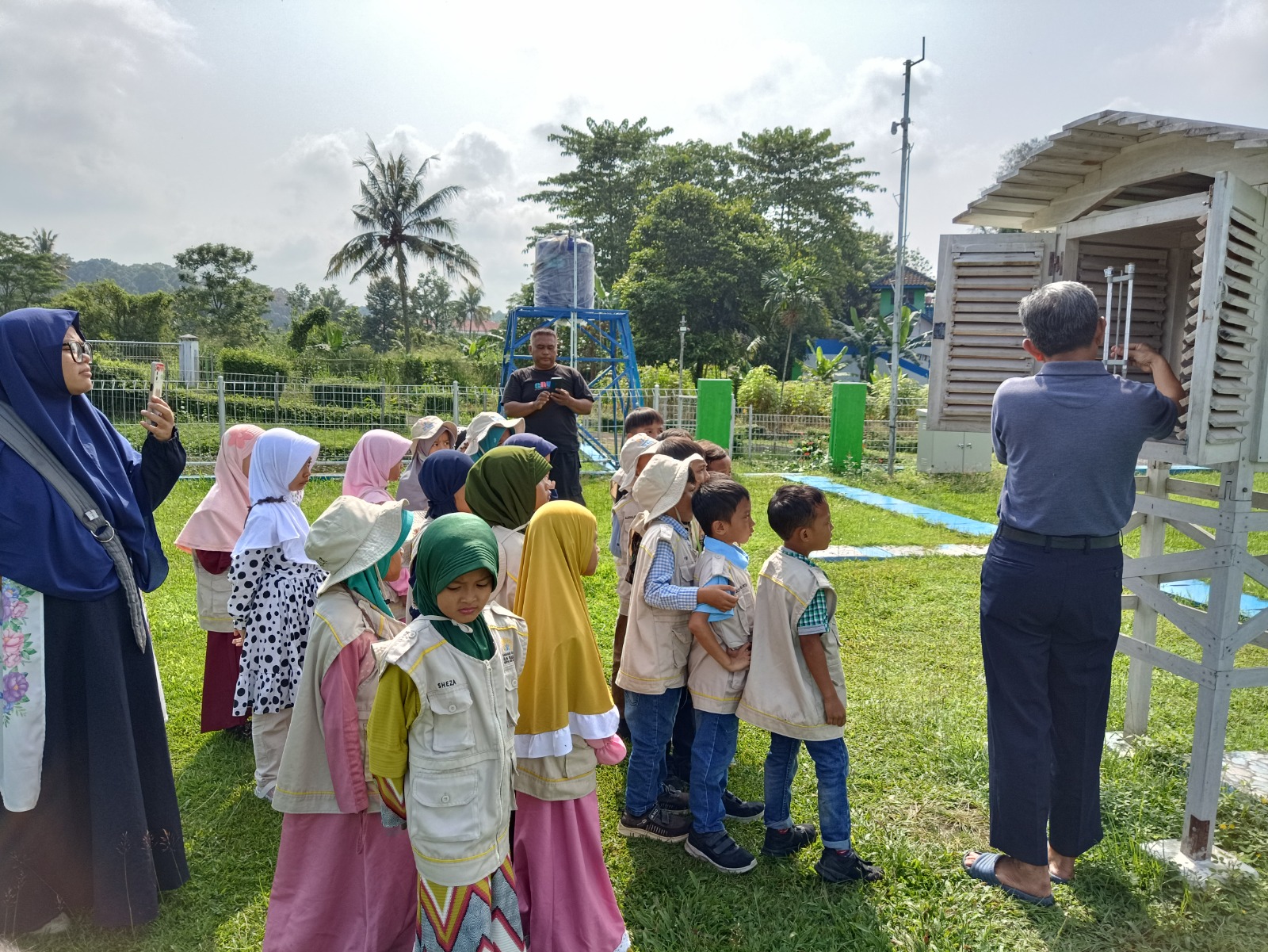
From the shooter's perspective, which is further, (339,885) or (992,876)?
(992,876)

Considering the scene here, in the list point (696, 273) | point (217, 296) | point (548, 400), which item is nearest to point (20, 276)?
point (217, 296)

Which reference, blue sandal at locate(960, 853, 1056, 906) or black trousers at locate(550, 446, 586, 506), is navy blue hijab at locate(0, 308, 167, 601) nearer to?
black trousers at locate(550, 446, 586, 506)

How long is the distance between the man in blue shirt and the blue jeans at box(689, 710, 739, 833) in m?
0.93

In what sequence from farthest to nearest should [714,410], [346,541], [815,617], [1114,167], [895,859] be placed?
[714,410] < [1114,167] < [895,859] < [815,617] < [346,541]

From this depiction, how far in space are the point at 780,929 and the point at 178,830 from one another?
6.79 ft

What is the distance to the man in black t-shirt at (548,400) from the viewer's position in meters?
5.43

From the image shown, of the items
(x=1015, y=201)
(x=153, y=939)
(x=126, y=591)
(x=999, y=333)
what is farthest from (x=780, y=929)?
Result: (x=1015, y=201)

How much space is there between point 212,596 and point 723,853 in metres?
2.66

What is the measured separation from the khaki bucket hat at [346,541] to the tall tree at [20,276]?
42944 millimetres

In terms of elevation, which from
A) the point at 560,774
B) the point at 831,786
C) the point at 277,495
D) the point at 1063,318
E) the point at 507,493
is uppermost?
the point at 1063,318

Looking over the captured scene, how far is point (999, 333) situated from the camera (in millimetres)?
3748

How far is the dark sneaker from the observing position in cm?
329

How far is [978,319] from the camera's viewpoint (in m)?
3.78

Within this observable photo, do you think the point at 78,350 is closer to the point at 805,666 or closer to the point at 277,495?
the point at 277,495
